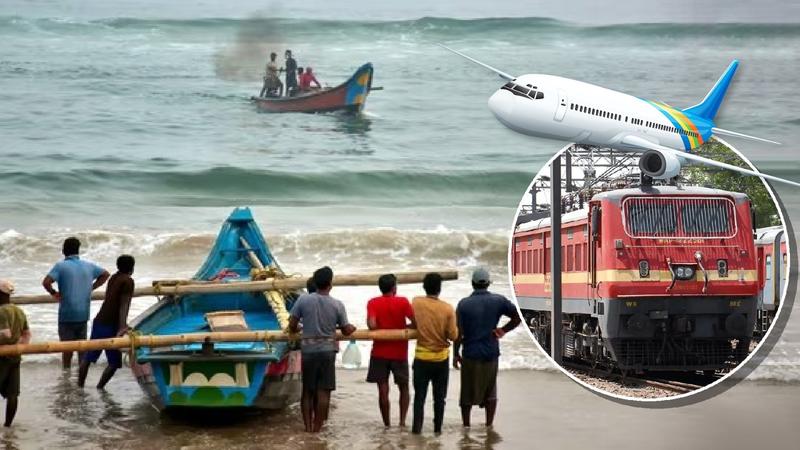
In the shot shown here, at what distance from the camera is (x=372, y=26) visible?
28.2 m

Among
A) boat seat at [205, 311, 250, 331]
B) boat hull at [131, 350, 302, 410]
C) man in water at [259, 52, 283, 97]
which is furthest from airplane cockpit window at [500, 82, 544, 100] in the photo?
man in water at [259, 52, 283, 97]

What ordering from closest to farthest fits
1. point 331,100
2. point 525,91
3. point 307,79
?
point 525,91
point 331,100
point 307,79

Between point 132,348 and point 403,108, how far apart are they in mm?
19175

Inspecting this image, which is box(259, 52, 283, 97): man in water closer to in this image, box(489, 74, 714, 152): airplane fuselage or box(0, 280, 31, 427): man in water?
box(0, 280, 31, 427): man in water

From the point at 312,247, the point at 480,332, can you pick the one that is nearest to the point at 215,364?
the point at 480,332

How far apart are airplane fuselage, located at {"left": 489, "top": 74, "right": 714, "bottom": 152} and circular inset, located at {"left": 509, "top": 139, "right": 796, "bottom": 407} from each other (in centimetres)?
23

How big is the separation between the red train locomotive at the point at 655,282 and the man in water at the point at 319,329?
116cm

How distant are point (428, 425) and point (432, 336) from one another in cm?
75

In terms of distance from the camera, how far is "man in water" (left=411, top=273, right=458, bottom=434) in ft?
21.6

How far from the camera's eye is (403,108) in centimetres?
2566

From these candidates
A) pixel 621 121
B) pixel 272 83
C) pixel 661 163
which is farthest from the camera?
pixel 272 83

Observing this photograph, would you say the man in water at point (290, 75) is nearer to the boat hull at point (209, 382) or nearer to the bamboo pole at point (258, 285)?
the bamboo pole at point (258, 285)

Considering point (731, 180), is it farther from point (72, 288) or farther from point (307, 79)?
point (307, 79)

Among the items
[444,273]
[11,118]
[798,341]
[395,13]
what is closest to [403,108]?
[395,13]
